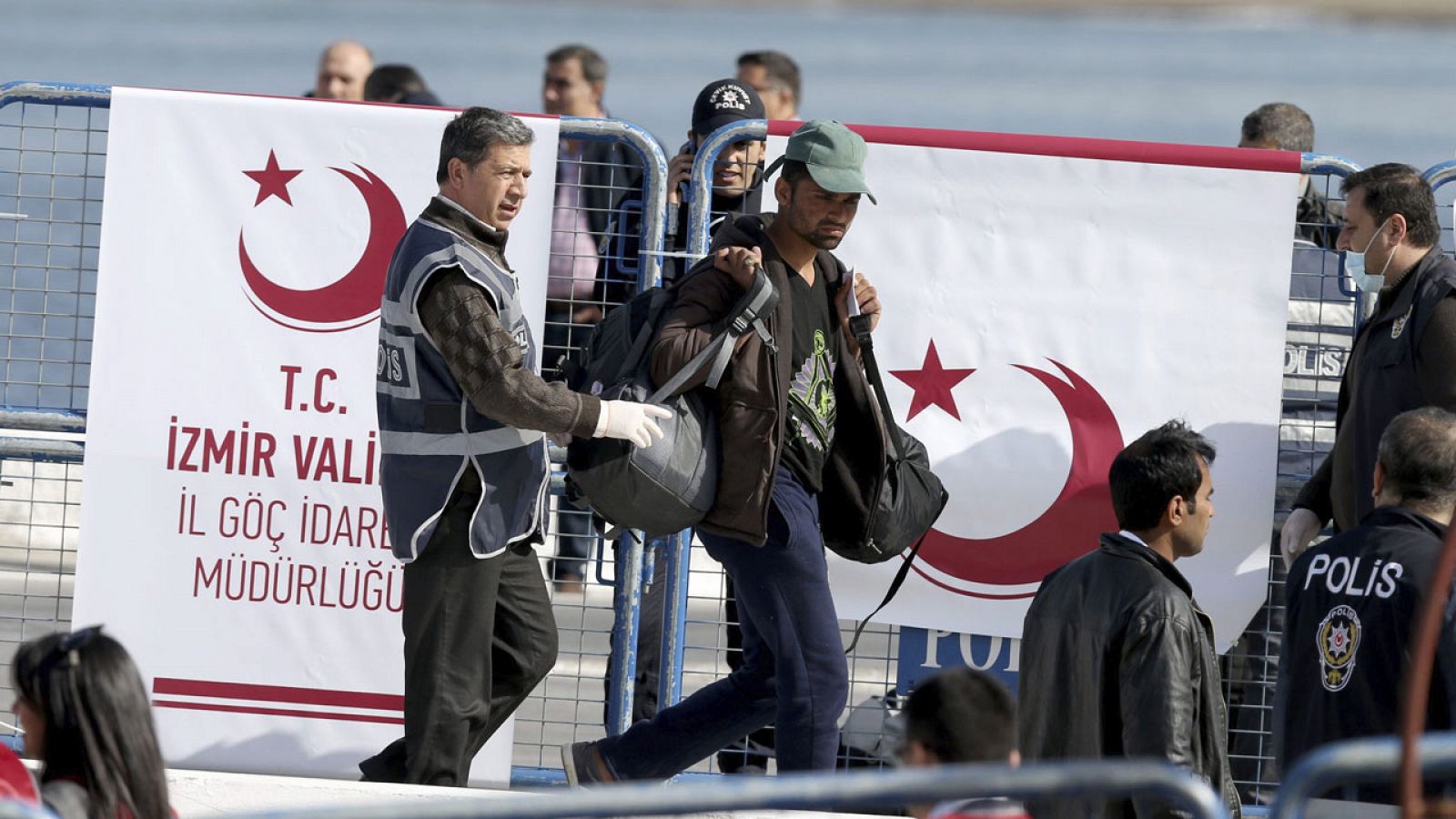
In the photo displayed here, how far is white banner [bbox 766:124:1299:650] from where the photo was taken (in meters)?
5.79

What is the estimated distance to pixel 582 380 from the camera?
5.18 m

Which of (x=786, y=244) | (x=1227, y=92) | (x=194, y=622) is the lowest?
(x=194, y=622)

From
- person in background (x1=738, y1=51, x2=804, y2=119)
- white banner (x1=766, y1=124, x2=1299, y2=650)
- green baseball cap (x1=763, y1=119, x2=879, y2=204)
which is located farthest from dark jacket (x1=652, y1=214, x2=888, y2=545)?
person in background (x1=738, y1=51, x2=804, y2=119)

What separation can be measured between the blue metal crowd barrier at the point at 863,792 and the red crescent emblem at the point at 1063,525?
3.11 meters

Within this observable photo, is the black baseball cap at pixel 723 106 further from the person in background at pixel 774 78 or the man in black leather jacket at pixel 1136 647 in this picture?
the man in black leather jacket at pixel 1136 647

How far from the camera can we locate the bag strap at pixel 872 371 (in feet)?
17.4

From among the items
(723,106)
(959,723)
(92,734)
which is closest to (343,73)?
(723,106)

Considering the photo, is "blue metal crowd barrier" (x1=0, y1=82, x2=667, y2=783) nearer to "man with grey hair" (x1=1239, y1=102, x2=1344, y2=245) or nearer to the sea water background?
"man with grey hair" (x1=1239, y1=102, x2=1344, y2=245)

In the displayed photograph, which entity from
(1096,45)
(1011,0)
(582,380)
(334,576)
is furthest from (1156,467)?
(1096,45)

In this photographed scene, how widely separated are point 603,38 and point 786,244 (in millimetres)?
83352

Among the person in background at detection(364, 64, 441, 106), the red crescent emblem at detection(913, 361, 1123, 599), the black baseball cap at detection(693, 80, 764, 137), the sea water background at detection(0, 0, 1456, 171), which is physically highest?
the sea water background at detection(0, 0, 1456, 171)

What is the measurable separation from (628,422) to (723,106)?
1.89 m

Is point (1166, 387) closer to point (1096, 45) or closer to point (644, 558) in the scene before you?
point (644, 558)

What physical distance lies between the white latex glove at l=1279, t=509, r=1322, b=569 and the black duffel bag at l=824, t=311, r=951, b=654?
0.99 m
